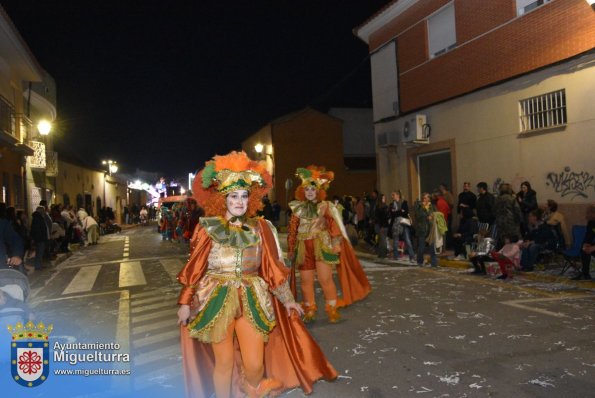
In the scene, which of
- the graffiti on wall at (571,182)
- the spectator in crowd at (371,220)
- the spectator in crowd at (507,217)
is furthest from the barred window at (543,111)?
the spectator in crowd at (371,220)

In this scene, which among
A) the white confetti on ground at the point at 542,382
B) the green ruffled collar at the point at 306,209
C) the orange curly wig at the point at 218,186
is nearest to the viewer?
the orange curly wig at the point at 218,186

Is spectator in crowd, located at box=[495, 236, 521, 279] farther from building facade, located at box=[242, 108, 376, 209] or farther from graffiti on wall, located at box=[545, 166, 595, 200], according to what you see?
building facade, located at box=[242, 108, 376, 209]

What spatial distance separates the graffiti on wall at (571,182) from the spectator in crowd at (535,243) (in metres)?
1.73

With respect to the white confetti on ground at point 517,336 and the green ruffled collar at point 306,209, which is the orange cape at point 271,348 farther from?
the green ruffled collar at point 306,209

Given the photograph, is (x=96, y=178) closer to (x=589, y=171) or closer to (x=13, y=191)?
(x=13, y=191)

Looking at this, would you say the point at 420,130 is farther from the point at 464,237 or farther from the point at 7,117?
the point at 7,117

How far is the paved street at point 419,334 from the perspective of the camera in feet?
15.2

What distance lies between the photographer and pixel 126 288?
1078 centimetres

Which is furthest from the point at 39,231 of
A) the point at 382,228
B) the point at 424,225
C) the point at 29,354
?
the point at 29,354

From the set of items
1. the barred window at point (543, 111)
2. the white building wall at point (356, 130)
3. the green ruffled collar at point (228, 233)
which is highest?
the white building wall at point (356, 130)

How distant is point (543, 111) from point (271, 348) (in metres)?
11.4

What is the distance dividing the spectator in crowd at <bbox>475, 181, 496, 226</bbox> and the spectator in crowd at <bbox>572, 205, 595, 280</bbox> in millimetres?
2782

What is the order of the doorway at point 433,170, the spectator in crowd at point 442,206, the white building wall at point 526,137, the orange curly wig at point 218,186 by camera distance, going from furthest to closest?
the doorway at point 433,170
the spectator in crowd at point 442,206
the white building wall at point 526,137
the orange curly wig at point 218,186

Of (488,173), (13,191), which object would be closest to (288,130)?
(13,191)
